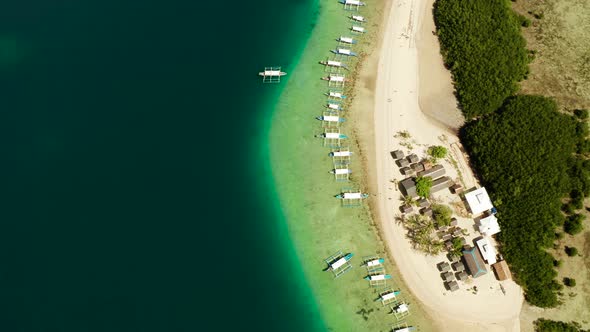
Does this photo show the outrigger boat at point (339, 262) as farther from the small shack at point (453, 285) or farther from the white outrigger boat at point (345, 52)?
the white outrigger boat at point (345, 52)

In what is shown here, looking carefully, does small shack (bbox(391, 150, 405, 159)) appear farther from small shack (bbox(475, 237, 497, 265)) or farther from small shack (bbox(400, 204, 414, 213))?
small shack (bbox(475, 237, 497, 265))

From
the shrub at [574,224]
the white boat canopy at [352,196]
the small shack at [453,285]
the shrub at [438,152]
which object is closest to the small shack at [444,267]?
the small shack at [453,285]

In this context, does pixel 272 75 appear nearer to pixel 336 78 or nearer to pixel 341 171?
pixel 336 78

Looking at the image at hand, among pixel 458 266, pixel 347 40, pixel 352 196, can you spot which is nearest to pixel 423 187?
pixel 352 196

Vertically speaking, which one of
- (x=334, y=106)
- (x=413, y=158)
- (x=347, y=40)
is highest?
(x=347, y=40)

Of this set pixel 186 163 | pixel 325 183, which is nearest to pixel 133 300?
pixel 186 163

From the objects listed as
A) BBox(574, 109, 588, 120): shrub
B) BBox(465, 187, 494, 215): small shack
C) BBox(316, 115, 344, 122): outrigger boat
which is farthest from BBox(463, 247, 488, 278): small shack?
BBox(574, 109, 588, 120): shrub
